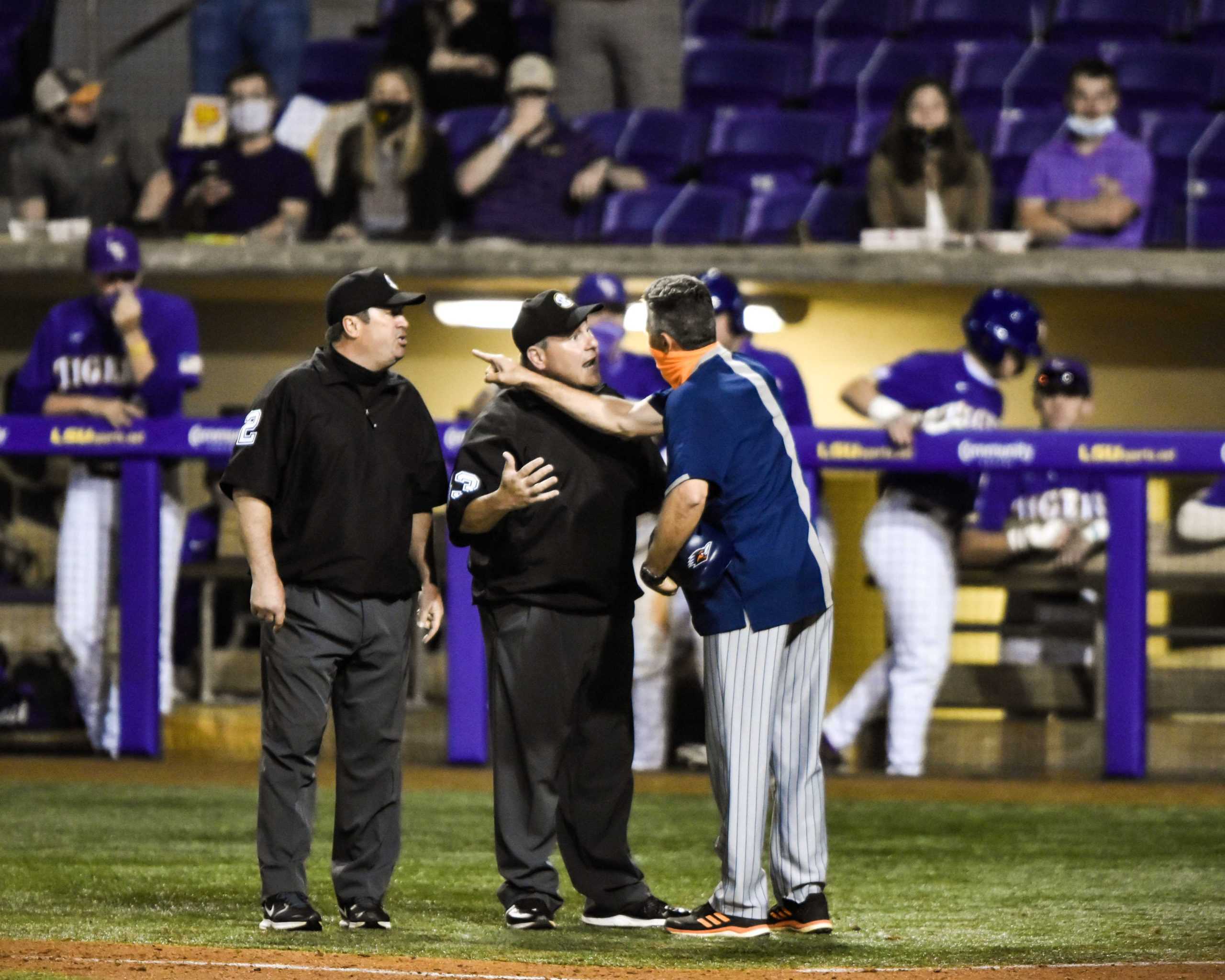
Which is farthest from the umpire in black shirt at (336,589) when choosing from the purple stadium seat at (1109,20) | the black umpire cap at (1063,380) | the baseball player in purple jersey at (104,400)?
the purple stadium seat at (1109,20)

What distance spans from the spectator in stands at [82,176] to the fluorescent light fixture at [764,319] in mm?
3013

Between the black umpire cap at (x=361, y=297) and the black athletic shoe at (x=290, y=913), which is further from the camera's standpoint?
the black umpire cap at (x=361, y=297)

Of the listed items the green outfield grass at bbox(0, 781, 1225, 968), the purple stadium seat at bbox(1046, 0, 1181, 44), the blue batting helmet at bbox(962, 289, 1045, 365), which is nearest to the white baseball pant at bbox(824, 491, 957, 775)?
the green outfield grass at bbox(0, 781, 1225, 968)

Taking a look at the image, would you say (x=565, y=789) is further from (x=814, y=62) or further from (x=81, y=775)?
(x=814, y=62)

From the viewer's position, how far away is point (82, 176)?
9969 mm

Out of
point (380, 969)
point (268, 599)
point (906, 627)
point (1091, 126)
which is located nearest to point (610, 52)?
point (1091, 126)

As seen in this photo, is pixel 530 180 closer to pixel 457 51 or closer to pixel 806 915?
pixel 457 51

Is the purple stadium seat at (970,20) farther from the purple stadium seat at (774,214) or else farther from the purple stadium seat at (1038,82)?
the purple stadium seat at (774,214)

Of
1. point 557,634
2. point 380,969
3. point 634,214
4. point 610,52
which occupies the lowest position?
point 380,969

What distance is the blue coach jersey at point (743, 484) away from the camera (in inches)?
170

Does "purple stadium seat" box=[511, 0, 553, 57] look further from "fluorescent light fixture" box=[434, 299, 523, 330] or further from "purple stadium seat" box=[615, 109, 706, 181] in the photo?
"fluorescent light fixture" box=[434, 299, 523, 330]

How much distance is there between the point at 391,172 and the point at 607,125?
1.43 metres

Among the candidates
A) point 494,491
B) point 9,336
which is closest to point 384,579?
point 494,491

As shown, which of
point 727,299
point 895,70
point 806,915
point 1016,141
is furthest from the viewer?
point 895,70
